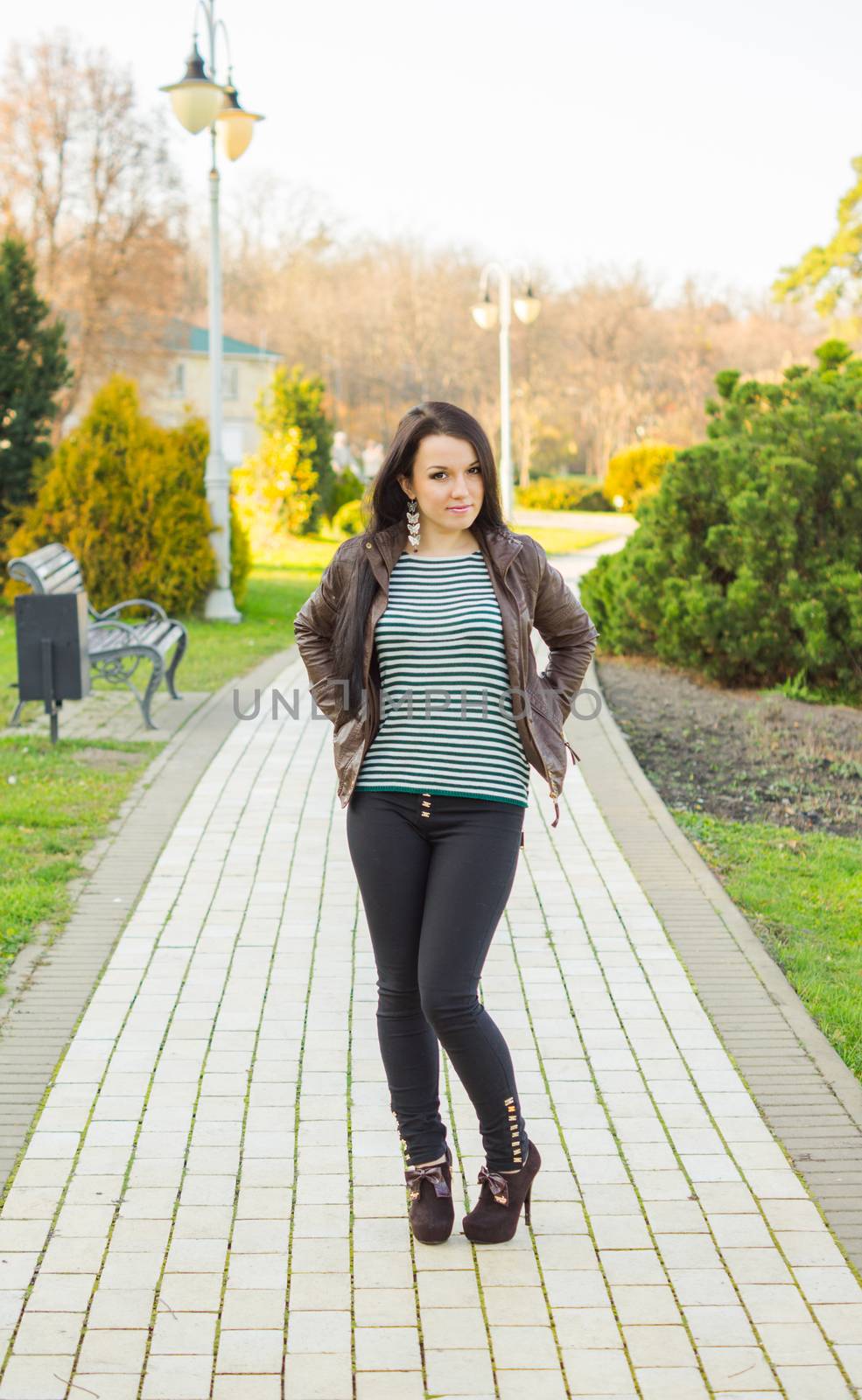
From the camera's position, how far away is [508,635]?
3271 millimetres

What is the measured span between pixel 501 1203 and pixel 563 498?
41.4m

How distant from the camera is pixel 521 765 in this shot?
3.35 m

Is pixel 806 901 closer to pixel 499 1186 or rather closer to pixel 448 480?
pixel 499 1186

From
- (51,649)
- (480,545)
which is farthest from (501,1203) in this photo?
(51,649)

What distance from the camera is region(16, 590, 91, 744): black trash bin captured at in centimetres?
881

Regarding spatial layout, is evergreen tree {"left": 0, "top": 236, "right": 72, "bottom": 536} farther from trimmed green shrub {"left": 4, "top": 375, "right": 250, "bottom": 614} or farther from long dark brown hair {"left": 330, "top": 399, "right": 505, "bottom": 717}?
long dark brown hair {"left": 330, "top": 399, "right": 505, "bottom": 717}

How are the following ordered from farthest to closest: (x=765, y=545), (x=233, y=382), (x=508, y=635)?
(x=233, y=382)
(x=765, y=545)
(x=508, y=635)

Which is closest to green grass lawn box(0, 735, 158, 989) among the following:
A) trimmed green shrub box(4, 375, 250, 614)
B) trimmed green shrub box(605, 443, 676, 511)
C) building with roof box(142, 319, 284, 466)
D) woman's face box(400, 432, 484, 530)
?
woman's face box(400, 432, 484, 530)

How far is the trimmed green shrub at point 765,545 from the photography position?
10727 millimetres

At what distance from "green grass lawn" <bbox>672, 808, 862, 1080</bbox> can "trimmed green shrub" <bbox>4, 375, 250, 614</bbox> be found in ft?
28.6

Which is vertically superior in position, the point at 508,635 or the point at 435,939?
the point at 508,635

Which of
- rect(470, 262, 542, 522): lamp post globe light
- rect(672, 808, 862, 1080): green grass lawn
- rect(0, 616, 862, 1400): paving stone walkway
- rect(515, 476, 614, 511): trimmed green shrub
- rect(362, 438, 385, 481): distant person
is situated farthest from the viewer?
rect(515, 476, 614, 511): trimmed green shrub

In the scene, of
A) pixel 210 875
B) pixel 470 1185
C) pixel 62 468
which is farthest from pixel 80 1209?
pixel 62 468

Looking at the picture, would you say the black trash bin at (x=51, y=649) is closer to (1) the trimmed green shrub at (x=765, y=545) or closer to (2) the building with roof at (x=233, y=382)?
(1) the trimmed green shrub at (x=765, y=545)
